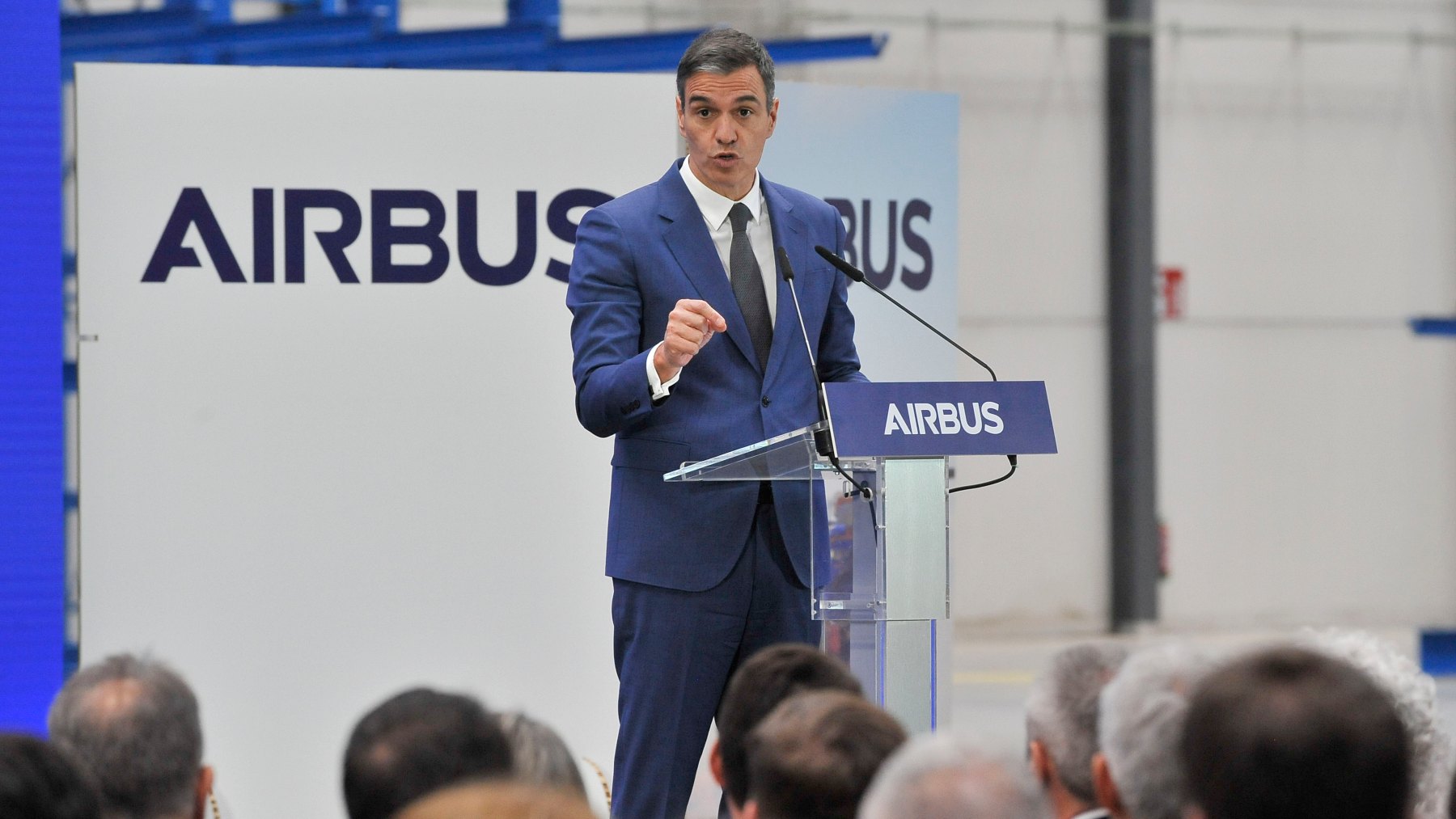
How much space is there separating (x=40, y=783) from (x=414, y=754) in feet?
1.16

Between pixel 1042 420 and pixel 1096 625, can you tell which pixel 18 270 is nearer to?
pixel 1042 420

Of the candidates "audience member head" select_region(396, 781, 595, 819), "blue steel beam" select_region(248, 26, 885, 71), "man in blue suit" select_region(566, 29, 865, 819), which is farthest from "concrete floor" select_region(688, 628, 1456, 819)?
"audience member head" select_region(396, 781, 595, 819)

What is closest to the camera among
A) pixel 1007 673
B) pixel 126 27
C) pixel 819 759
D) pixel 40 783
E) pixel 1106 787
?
pixel 40 783

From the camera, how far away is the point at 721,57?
8.20 feet

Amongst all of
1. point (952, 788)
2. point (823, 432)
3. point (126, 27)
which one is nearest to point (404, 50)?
point (126, 27)

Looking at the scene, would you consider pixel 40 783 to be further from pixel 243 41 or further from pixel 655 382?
pixel 243 41

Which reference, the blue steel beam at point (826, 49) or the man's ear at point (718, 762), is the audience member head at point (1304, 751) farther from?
the blue steel beam at point (826, 49)

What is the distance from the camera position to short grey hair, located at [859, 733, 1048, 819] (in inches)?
45.8

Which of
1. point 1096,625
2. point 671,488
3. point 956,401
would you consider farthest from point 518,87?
point 1096,625

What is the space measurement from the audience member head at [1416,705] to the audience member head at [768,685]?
0.50m

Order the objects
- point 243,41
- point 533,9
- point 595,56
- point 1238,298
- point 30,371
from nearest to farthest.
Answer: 1. point 30,371
2. point 243,41
3. point 595,56
4. point 533,9
5. point 1238,298

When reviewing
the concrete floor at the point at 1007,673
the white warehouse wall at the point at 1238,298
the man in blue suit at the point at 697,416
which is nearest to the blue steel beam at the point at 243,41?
the man in blue suit at the point at 697,416

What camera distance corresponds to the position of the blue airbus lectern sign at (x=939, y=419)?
2.15 metres

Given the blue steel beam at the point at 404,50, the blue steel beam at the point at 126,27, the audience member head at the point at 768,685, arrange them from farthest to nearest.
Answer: the blue steel beam at the point at 404,50
the blue steel beam at the point at 126,27
the audience member head at the point at 768,685
